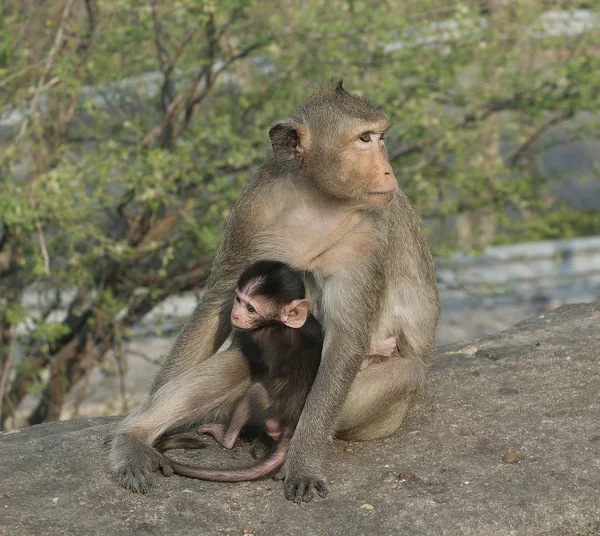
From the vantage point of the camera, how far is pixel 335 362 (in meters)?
4.13

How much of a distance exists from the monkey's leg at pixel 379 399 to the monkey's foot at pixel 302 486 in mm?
327

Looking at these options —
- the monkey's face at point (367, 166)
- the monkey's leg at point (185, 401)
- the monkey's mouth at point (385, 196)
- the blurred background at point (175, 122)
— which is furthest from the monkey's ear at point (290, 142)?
the blurred background at point (175, 122)

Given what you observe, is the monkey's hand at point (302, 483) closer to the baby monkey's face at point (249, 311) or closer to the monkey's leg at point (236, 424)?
the monkey's leg at point (236, 424)

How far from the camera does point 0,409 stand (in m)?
7.61

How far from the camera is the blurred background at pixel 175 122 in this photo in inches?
283

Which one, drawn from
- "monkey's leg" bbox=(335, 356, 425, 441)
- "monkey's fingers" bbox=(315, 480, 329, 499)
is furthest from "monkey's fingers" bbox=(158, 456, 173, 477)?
"monkey's leg" bbox=(335, 356, 425, 441)

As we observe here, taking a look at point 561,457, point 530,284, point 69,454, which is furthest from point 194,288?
point 530,284

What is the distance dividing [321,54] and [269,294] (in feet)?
14.3

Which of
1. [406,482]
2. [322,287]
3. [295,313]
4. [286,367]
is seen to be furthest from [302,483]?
[322,287]

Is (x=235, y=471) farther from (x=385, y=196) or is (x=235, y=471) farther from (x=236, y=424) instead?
(x=385, y=196)

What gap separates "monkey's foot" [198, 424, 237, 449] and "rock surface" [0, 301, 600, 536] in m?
0.04

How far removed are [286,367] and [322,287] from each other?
35 cm

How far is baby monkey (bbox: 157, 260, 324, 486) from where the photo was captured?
4160 mm

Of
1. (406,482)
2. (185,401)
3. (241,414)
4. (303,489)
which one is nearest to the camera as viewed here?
Answer: (303,489)
